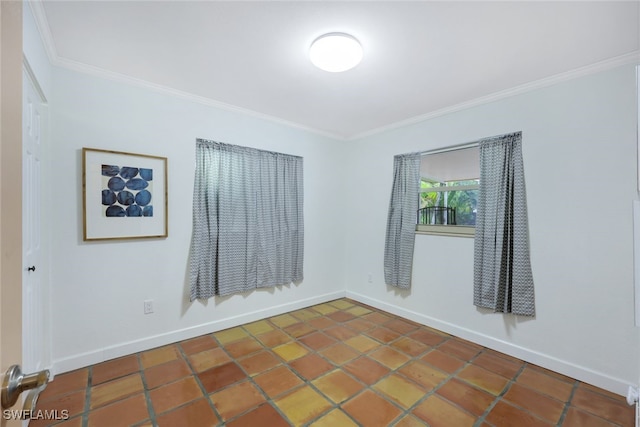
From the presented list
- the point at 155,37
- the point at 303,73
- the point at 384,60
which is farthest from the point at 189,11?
the point at 384,60

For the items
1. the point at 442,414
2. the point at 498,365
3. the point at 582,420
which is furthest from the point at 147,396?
the point at 582,420

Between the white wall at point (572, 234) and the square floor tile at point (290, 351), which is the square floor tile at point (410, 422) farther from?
the white wall at point (572, 234)

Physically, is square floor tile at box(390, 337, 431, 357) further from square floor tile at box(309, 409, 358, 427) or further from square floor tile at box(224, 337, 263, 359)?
square floor tile at box(224, 337, 263, 359)

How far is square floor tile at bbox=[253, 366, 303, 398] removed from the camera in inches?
79.3

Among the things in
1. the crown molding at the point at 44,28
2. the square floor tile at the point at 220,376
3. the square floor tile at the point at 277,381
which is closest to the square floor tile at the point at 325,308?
the square floor tile at the point at 277,381

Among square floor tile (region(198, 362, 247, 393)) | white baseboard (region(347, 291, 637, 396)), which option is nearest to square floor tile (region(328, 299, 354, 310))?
white baseboard (region(347, 291, 637, 396))

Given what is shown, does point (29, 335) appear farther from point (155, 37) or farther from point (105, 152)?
point (155, 37)

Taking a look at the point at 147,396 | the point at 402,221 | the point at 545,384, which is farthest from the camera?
the point at 402,221

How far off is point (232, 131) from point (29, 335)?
2.34m

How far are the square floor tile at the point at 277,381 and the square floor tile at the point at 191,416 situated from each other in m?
0.39

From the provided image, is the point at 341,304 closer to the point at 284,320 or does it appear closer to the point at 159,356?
the point at 284,320

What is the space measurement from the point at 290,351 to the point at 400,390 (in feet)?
3.39

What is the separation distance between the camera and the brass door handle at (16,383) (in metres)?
0.53

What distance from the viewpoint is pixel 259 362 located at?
2381mm
